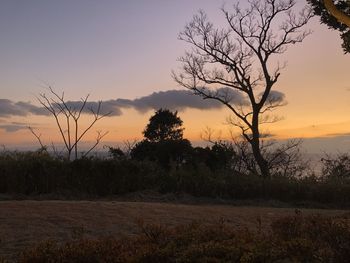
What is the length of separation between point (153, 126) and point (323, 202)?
13.0 metres

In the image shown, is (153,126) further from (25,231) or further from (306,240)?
(306,240)

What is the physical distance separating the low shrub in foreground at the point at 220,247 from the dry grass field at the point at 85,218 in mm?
1499

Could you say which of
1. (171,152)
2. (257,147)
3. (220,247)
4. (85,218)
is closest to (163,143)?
(171,152)

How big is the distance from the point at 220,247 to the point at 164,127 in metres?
21.3

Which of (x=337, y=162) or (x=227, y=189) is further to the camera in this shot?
(x=337, y=162)

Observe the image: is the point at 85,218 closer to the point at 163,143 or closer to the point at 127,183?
the point at 127,183

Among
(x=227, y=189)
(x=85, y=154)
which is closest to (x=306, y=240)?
(x=227, y=189)

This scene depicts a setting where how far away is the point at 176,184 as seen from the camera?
1552 centimetres

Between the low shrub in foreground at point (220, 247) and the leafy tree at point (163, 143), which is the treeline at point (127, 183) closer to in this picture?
the leafy tree at point (163, 143)

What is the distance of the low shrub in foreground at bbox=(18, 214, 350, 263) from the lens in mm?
5367

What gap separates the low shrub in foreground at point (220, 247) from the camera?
5.37 m

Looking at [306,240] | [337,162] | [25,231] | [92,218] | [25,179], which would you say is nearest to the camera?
[306,240]

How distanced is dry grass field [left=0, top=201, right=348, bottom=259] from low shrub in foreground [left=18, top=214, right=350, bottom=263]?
150 cm

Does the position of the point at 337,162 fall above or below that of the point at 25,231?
above
